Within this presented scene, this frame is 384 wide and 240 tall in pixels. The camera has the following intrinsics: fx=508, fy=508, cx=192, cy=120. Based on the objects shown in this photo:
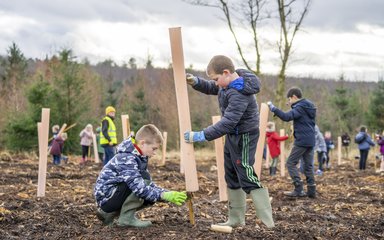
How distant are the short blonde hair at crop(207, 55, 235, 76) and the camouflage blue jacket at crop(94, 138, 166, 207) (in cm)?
112

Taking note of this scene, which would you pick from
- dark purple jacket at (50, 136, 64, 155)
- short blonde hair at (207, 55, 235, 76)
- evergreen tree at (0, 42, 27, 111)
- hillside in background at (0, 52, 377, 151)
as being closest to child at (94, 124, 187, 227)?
short blonde hair at (207, 55, 235, 76)

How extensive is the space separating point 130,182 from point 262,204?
142cm

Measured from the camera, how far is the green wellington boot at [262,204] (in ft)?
17.4

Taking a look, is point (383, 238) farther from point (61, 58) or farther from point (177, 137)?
point (177, 137)

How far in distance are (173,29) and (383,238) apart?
3209 mm

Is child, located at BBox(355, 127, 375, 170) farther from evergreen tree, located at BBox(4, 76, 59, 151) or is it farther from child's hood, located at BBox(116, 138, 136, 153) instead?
evergreen tree, located at BBox(4, 76, 59, 151)

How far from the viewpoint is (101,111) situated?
40281mm

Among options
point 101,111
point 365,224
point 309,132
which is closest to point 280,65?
point 309,132

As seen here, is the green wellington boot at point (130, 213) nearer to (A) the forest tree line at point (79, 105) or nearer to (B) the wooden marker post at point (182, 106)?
(B) the wooden marker post at point (182, 106)

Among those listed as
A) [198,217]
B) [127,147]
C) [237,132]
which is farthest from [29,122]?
[237,132]

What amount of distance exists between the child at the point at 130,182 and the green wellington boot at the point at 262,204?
2.88 feet

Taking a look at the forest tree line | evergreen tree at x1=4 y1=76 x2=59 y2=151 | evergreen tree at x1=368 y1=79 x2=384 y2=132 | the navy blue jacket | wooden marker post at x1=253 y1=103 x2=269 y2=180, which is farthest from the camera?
evergreen tree at x1=368 y1=79 x2=384 y2=132

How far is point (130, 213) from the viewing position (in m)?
5.23

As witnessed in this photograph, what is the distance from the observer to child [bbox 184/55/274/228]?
16.5ft
